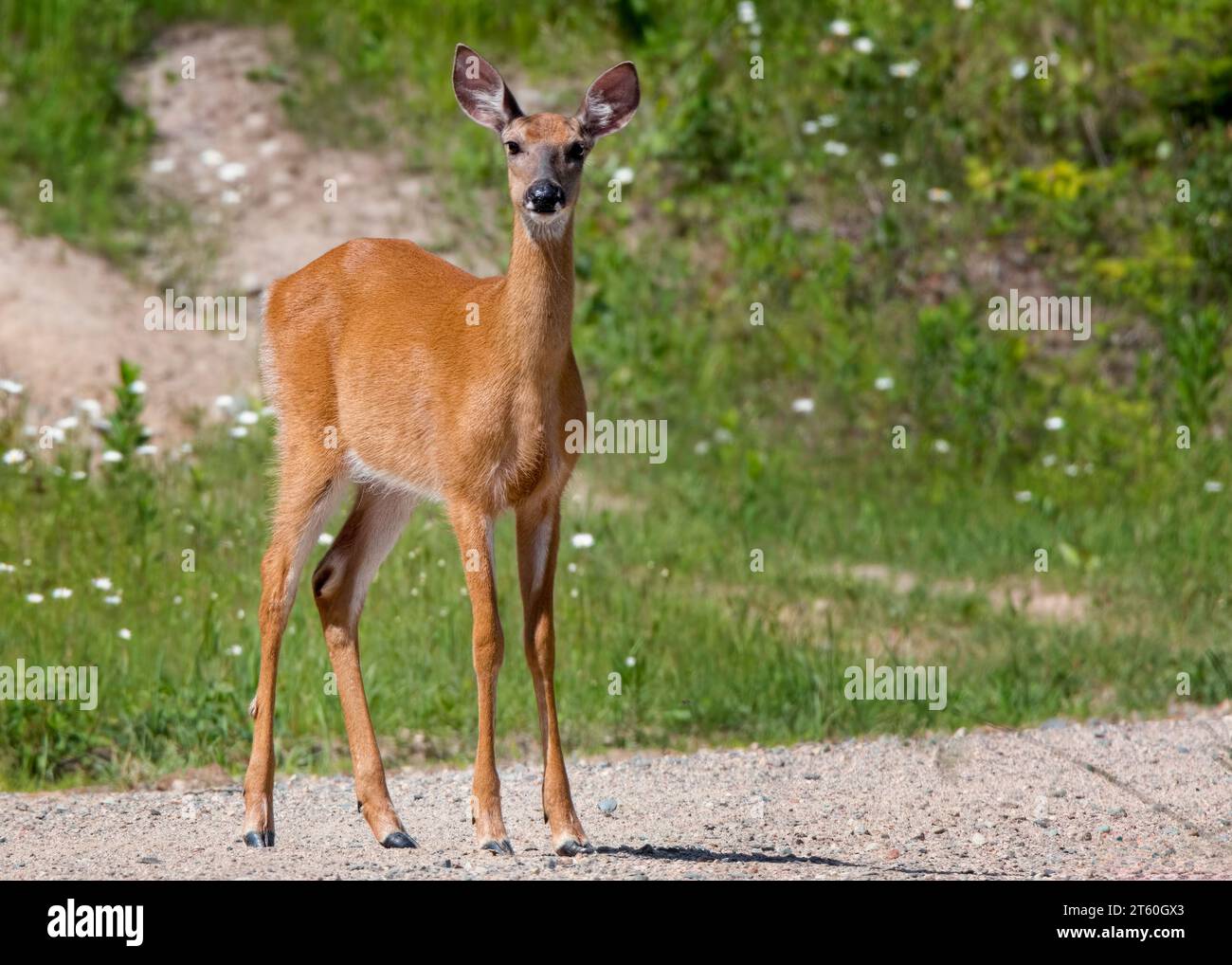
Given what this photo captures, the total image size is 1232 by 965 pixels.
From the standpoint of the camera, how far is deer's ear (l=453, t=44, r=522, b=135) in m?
6.46

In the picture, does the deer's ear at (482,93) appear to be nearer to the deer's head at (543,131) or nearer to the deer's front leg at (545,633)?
the deer's head at (543,131)

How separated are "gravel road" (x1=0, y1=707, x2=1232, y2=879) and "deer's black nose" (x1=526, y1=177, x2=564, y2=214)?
6.75ft

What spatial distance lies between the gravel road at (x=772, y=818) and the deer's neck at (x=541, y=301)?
1.64 m

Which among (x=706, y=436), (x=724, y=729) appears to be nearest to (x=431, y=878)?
(x=724, y=729)

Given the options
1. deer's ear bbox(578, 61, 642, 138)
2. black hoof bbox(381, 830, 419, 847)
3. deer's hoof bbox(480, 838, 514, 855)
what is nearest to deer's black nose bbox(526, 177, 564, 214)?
deer's ear bbox(578, 61, 642, 138)

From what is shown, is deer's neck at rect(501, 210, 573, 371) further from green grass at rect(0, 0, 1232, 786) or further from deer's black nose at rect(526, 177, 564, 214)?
green grass at rect(0, 0, 1232, 786)

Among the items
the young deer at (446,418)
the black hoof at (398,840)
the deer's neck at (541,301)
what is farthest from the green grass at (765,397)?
the deer's neck at (541,301)

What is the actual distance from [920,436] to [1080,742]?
190 inches

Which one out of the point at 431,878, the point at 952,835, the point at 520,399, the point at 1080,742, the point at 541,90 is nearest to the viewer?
the point at 431,878

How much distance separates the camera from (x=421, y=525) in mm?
10414

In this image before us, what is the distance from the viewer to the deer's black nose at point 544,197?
6027 mm

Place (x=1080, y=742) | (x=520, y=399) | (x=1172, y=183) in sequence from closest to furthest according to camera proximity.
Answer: (x=520, y=399) < (x=1080, y=742) < (x=1172, y=183)

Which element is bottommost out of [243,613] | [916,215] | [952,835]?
[952,835]

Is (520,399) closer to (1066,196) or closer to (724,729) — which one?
(724,729)
